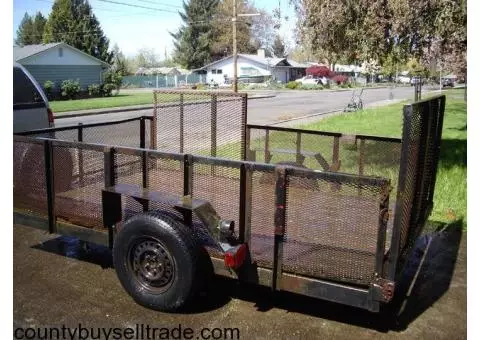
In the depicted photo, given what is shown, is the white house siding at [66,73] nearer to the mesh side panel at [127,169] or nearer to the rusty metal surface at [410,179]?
the mesh side panel at [127,169]

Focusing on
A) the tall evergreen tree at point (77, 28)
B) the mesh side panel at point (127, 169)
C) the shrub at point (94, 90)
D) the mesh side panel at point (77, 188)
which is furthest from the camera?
the tall evergreen tree at point (77, 28)

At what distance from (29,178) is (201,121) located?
2.20 meters

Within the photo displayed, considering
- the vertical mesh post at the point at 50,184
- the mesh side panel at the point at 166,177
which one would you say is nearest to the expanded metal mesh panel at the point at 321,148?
the mesh side panel at the point at 166,177

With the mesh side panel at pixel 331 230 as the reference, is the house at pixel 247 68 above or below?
above

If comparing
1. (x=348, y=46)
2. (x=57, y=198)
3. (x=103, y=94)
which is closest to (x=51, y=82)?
(x=103, y=94)

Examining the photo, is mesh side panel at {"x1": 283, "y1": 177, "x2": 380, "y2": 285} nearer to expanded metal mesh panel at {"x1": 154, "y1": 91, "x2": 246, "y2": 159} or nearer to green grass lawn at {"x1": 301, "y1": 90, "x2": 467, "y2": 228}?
expanded metal mesh panel at {"x1": 154, "y1": 91, "x2": 246, "y2": 159}

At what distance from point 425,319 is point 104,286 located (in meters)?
2.58

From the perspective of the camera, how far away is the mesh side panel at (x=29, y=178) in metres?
4.30

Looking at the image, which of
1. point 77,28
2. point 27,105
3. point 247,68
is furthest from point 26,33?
point 27,105

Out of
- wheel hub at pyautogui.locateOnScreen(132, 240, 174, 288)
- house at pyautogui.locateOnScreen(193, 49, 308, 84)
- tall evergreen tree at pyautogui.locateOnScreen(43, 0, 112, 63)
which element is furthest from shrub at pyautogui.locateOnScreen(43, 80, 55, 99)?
house at pyautogui.locateOnScreen(193, 49, 308, 84)

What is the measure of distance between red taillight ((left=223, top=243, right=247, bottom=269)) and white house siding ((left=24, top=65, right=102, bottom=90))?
3526cm

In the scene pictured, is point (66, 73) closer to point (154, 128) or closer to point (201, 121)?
point (154, 128)

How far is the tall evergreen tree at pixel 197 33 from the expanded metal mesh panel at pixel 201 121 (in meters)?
72.3

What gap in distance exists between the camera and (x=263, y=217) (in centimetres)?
346
